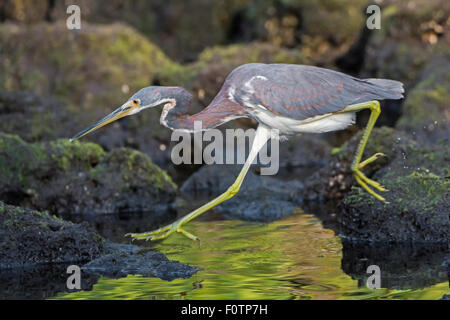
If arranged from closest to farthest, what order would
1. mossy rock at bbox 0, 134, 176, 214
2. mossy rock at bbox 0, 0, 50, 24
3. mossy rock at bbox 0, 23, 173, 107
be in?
mossy rock at bbox 0, 134, 176, 214, mossy rock at bbox 0, 23, 173, 107, mossy rock at bbox 0, 0, 50, 24

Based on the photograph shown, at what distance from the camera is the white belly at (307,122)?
905cm

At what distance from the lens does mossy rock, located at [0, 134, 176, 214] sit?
12234mm

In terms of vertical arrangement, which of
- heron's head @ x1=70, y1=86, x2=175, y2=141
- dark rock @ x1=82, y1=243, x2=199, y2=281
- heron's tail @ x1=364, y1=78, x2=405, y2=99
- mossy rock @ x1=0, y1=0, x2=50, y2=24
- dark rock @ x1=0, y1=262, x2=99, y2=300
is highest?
mossy rock @ x1=0, y1=0, x2=50, y2=24

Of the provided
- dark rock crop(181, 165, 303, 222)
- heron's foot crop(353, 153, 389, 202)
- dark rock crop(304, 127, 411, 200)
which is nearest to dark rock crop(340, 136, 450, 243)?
heron's foot crop(353, 153, 389, 202)

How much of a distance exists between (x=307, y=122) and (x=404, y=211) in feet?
5.16

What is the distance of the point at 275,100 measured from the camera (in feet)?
29.0

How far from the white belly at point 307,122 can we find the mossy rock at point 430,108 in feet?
20.7

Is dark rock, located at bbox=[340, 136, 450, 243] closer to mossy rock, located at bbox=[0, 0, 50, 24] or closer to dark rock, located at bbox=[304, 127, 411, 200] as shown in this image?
dark rock, located at bbox=[304, 127, 411, 200]

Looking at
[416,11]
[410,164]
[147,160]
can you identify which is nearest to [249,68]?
[410,164]

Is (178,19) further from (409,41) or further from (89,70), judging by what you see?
(409,41)

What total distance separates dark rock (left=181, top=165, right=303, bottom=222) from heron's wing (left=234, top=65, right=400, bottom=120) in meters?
2.88

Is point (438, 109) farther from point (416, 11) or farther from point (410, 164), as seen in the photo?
point (410, 164)

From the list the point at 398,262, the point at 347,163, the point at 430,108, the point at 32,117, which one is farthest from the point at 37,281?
the point at 430,108

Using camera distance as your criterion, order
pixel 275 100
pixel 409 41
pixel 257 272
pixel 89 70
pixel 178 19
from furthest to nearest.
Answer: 1. pixel 178 19
2. pixel 89 70
3. pixel 409 41
4. pixel 275 100
5. pixel 257 272
